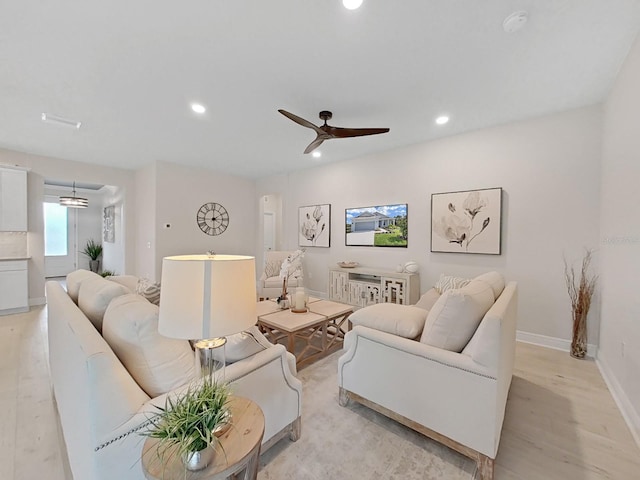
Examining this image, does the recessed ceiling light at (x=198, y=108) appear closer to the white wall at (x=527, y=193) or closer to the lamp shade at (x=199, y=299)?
the lamp shade at (x=199, y=299)

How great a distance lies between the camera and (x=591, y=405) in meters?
2.03

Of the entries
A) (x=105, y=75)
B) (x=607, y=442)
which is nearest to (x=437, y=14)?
(x=105, y=75)

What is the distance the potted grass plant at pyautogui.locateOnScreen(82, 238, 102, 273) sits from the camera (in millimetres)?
7757

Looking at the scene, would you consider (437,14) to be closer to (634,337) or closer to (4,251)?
(634,337)

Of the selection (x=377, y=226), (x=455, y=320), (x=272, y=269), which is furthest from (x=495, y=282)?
(x=272, y=269)

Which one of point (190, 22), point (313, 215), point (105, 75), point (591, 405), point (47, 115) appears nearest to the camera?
point (190, 22)

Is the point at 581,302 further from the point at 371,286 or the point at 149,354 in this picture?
the point at 149,354

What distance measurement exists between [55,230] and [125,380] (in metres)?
9.51

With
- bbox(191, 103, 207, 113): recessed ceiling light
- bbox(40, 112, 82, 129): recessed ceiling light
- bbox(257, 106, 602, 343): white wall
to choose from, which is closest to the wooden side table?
bbox(191, 103, 207, 113): recessed ceiling light

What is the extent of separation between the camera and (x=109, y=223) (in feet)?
23.5

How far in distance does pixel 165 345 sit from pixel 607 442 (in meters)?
2.67

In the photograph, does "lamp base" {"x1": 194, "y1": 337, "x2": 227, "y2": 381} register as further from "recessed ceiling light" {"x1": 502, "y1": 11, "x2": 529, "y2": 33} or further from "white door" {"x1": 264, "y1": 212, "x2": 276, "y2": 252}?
"white door" {"x1": 264, "y1": 212, "x2": 276, "y2": 252}

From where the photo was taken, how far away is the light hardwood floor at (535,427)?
1.48 meters

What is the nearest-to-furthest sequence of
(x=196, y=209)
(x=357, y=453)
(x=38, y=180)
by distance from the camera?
(x=357, y=453) < (x=38, y=180) < (x=196, y=209)
